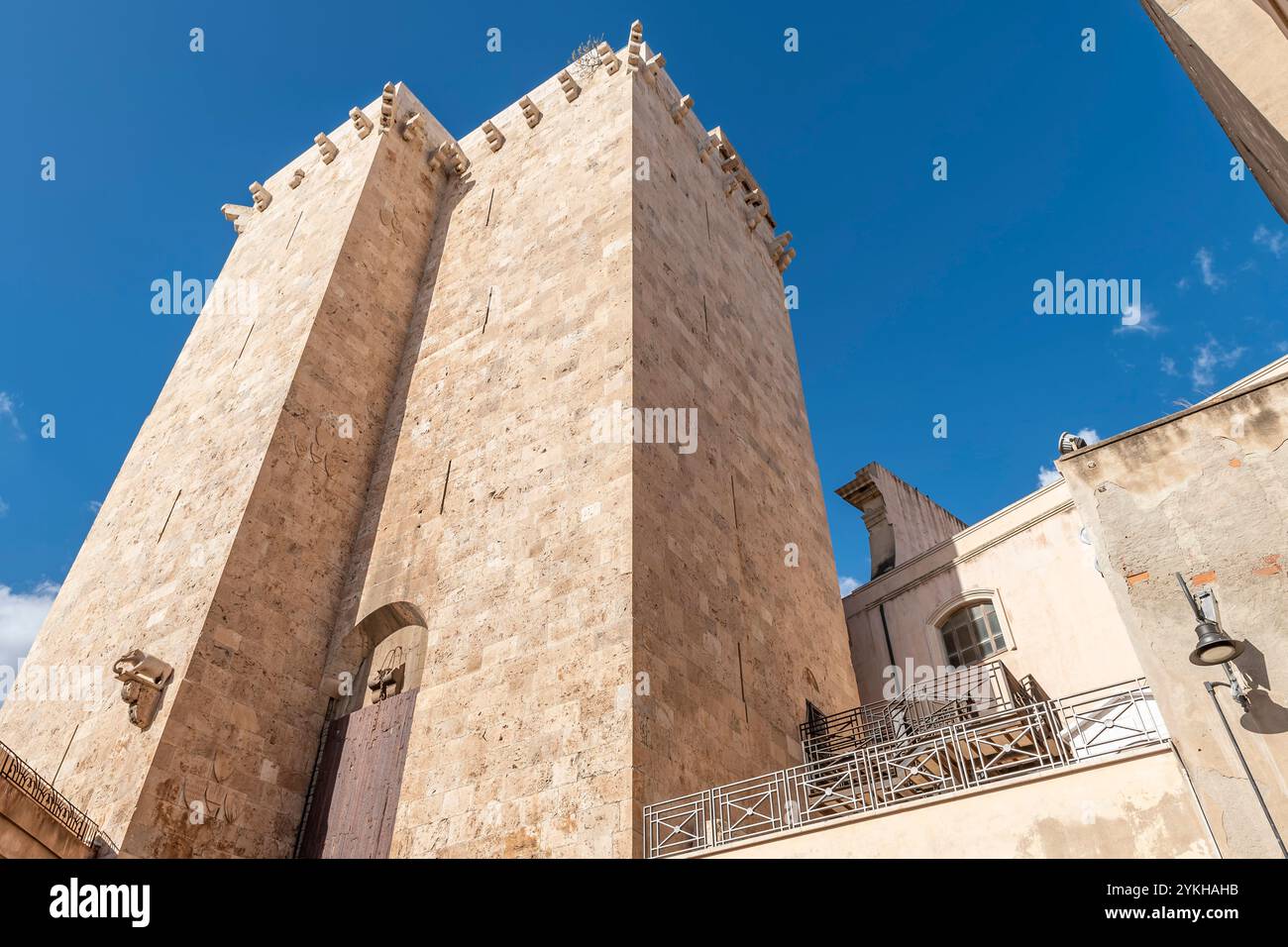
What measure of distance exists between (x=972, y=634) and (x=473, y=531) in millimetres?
8885

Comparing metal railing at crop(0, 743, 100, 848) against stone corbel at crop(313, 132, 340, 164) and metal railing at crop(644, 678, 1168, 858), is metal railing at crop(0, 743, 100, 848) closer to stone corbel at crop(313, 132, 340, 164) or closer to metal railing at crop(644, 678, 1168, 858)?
metal railing at crop(644, 678, 1168, 858)

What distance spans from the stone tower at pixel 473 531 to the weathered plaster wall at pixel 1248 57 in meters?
7.39

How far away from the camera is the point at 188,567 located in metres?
13.1

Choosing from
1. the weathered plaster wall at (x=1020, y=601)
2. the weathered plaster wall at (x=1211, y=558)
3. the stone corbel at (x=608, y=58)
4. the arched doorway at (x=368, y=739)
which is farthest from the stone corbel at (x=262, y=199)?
the weathered plaster wall at (x=1211, y=558)

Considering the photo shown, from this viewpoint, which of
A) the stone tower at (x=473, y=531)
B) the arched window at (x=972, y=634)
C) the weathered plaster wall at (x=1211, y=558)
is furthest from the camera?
the arched window at (x=972, y=634)

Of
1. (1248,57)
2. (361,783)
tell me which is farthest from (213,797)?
(1248,57)

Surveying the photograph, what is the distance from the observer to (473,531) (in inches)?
500

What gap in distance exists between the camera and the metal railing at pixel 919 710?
11.5 meters

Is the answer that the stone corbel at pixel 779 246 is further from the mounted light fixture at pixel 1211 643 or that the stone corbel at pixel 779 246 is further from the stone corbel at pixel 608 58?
the mounted light fixture at pixel 1211 643

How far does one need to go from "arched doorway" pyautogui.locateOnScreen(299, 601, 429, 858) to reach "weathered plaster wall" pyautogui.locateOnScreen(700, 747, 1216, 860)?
565cm

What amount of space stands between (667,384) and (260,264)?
11.6 metres

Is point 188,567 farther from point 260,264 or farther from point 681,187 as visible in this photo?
point 681,187

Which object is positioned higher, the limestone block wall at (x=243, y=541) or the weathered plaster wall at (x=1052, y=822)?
the limestone block wall at (x=243, y=541)
